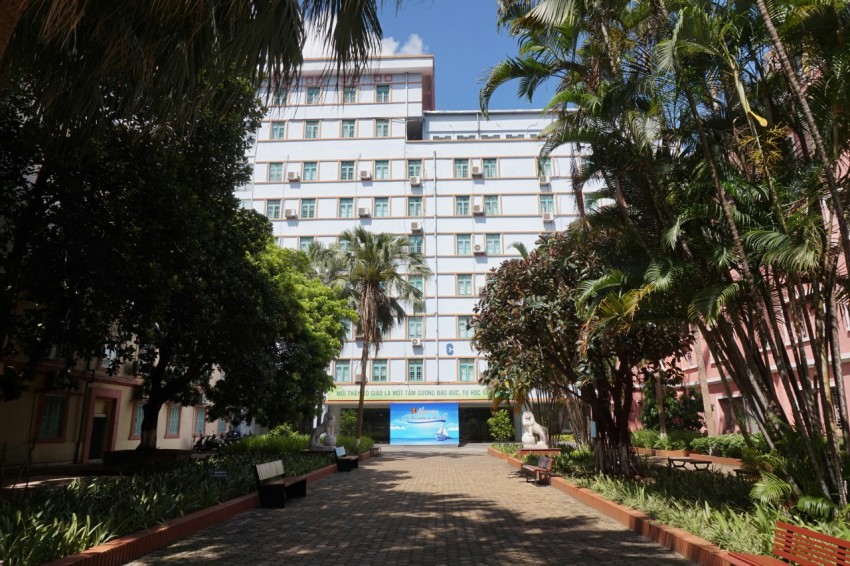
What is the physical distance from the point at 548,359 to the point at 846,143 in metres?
9.06

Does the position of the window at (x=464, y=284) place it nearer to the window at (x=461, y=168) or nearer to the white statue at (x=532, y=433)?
the window at (x=461, y=168)

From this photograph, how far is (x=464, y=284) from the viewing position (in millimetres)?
46094

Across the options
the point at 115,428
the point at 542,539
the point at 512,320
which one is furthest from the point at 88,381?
the point at 542,539

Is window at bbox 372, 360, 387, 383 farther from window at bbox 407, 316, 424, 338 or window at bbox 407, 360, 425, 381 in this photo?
window at bbox 407, 316, 424, 338

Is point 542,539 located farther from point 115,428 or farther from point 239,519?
point 115,428

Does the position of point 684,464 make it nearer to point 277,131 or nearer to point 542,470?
point 542,470

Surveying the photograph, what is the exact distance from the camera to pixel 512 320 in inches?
581

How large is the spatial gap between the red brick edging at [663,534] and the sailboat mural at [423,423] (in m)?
31.4

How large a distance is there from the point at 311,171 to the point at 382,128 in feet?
22.2

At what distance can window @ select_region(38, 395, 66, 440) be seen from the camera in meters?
19.3

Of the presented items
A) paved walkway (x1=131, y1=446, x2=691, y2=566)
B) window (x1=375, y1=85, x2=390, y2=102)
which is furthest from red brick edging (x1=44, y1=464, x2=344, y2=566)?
window (x1=375, y1=85, x2=390, y2=102)

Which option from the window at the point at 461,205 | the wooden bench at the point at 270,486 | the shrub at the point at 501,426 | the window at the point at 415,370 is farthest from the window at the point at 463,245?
the wooden bench at the point at 270,486

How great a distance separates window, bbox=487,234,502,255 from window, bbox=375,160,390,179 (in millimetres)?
9584

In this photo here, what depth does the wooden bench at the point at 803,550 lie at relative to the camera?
14.6 feet
